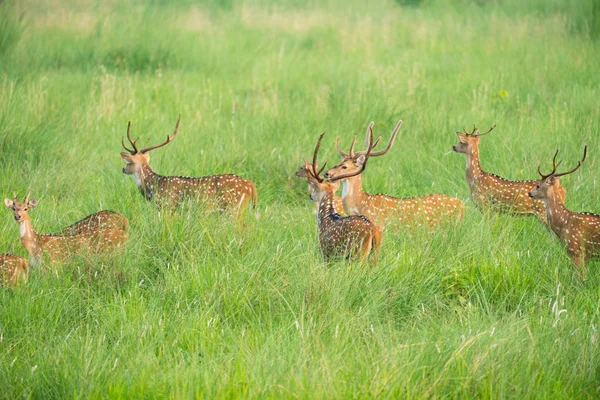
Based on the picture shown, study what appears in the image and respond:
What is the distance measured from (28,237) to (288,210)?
2.03 m

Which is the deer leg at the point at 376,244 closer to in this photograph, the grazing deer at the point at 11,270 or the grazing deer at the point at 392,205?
the grazing deer at the point at 392,205

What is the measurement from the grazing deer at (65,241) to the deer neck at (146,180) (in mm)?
1191

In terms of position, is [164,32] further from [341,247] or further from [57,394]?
[57,394]

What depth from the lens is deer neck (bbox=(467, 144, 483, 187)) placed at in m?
7.84

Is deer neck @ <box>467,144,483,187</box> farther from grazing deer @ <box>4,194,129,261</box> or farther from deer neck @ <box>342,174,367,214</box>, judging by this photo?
grazing deer @ <box>4,194,129,261</box>

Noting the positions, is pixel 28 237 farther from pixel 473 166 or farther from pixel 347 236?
pixel 473 166

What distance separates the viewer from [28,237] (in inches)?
252

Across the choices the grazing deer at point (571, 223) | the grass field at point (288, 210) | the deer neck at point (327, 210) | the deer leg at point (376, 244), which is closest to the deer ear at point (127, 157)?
the grass field at point (288, 210)

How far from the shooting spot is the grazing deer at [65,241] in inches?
239

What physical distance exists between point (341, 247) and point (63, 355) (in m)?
1.97

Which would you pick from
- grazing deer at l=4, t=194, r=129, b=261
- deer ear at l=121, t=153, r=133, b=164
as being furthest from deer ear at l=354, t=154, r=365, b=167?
grazing deer at l=4, t=194, r=129, b=261

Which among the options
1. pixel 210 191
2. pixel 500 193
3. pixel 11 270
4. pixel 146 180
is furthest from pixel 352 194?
pixel 11 270

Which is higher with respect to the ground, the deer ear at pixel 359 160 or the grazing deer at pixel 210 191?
the deer ear at pixel 359 160

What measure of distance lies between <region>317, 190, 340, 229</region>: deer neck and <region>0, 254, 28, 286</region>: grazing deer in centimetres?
189
